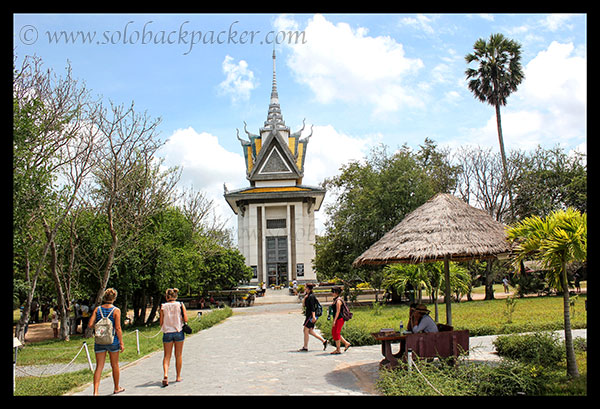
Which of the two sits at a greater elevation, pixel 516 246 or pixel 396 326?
pixel 516 246

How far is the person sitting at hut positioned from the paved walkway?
117 cm

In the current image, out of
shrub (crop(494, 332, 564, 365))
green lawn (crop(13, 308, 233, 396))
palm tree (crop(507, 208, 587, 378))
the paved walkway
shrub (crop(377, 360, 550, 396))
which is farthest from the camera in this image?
shrub (crop(494, 332, 564, 365))

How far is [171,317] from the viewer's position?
29.3 feet

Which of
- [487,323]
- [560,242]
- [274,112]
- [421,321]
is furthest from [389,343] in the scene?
[274,112]

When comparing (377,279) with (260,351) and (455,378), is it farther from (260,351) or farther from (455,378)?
(455,378)

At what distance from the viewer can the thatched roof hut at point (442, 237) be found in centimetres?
927

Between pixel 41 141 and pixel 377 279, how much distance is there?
786 inches

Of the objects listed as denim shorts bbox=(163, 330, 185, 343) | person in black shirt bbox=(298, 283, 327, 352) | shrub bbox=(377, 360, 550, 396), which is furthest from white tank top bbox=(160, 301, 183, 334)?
person in black shirt bbox=(298, 283, 327, 352)

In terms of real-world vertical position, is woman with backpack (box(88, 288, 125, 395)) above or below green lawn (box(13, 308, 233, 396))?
above

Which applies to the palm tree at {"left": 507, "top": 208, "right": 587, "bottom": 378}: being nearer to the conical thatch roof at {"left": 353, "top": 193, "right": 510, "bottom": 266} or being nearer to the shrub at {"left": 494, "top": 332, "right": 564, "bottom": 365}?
the conical thatch roof at {"left": 353, "top": 193, "right": 510, "bottom": 266}

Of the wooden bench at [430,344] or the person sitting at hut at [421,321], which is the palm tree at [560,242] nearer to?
the wooden bench at [430,344]

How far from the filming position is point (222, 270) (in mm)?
35156

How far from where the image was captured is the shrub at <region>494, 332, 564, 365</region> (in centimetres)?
962
